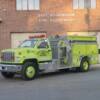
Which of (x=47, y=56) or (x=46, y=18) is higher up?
(x=46, y=18)

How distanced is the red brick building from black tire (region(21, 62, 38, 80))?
14.6 m

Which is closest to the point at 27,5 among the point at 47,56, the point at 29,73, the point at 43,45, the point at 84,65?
the point at 84,65

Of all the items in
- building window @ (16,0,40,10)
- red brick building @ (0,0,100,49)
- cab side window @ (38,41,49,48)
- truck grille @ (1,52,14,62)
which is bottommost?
truck grille @ (1,52,14,62)

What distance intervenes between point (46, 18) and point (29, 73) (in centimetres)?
1530

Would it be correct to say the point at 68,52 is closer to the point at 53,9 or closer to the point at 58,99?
the point at 58,99

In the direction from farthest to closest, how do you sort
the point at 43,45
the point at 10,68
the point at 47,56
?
the point at 43,45 → the point at 47,56 → the point at 10,68

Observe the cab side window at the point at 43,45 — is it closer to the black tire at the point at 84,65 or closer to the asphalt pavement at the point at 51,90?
the asphalt pavement at the point at 51,90

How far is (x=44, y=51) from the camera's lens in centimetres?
1967

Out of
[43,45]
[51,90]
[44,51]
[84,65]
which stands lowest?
[51,90]

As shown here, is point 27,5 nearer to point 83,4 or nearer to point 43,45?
point 83,4

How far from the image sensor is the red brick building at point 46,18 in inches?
1310

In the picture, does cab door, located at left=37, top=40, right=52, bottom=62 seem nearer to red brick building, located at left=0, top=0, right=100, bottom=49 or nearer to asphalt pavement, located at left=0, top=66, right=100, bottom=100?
asphalt pavement, located at left=0, top=66, right=100, bottom=100

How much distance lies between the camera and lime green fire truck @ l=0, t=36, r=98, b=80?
721 inches

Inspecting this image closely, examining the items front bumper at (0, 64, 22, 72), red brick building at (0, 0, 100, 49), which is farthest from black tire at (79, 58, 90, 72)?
red brick building at (0, 0, 100, 49)
